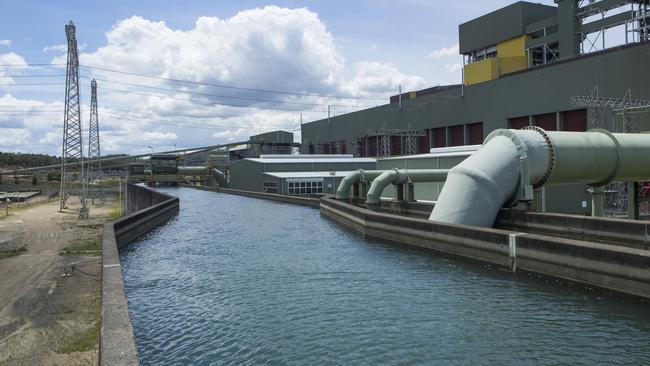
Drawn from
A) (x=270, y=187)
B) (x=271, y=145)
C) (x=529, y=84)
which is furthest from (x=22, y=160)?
(x=529, y=84)

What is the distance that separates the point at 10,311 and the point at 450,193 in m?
17.0

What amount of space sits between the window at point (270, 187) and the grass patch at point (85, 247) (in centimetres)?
3971

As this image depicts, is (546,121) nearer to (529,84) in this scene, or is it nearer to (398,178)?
(529,84)

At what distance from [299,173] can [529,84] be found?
96.5 feet

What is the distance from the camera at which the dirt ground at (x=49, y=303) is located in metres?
8.84

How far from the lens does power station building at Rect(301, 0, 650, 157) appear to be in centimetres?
3800

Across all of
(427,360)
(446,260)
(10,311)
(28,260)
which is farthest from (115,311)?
(446,260)

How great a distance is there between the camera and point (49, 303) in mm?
11883

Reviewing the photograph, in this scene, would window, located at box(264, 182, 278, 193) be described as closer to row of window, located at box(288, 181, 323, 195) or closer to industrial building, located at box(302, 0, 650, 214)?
row of window, located at box(288, 181, 323, 195)

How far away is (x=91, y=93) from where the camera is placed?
58.1 metres

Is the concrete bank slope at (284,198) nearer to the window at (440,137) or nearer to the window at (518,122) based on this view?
the window at (440,137)

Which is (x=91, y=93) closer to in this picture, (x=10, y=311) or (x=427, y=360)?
(x=10, y=311)

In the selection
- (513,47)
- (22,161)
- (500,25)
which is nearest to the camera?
(513,47)

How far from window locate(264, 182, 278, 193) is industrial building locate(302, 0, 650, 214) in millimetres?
14660
